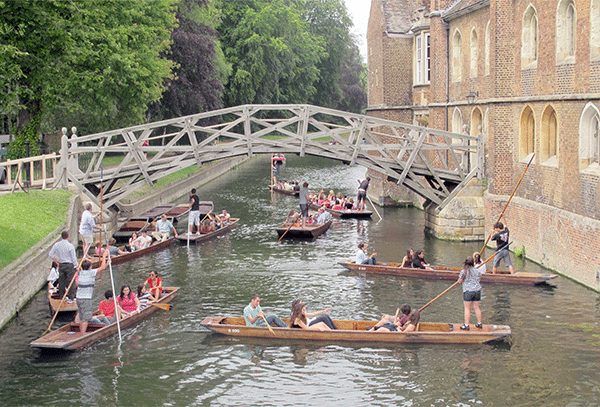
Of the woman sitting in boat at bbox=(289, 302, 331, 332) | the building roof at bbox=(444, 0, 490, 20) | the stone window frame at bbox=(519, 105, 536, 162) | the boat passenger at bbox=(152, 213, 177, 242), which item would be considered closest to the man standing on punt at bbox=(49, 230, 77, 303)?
the woman sitting in boat at bbox=(289, 302, 331, 332)

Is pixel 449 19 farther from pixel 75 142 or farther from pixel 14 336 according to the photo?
pixel 14 336

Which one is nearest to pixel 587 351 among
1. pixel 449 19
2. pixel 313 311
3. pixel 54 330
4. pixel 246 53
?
pixel 313 311

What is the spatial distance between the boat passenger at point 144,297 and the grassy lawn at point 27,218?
2.76 m

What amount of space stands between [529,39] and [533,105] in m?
1.95

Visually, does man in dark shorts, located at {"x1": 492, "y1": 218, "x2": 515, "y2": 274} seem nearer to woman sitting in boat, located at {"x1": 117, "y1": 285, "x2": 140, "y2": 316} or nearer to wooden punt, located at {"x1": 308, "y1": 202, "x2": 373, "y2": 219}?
woman sitting in boat, located at {"x1": 117, "y1": 285, "x2": 140, "y2": 316}

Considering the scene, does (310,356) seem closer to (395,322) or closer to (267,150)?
(395,322)

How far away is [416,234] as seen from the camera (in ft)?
81.2

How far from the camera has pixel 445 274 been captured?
1808cm

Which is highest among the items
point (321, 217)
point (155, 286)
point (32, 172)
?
point (32, 172)

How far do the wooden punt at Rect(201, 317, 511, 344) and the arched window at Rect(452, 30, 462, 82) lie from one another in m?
15.2

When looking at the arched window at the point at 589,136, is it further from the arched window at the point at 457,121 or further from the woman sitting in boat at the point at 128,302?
the woman sitting in boat at the point at 128,302

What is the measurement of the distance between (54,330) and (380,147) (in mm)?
12812

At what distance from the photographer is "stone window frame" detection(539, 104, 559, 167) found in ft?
62.3

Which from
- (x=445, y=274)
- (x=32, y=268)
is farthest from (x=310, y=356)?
(x=32, y=268)
